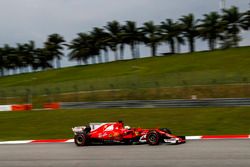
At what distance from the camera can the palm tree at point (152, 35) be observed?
79125 millimetres

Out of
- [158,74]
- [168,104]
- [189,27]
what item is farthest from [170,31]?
[168,104]

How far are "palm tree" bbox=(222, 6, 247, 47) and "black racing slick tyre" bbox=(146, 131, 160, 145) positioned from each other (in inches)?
2383

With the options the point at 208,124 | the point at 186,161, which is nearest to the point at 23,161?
the point at 186,161

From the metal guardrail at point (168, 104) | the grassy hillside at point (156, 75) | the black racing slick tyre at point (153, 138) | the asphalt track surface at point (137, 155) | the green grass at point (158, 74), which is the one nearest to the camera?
the asphalt track surface at point (137, 155)

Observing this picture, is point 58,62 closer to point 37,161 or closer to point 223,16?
point 223,16

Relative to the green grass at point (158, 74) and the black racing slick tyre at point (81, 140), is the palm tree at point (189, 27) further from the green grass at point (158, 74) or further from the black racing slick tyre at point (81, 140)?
the black racing slick tyre at point (81, 140)

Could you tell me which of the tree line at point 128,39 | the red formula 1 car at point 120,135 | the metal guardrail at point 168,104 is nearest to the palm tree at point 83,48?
the tree line at point 128,39

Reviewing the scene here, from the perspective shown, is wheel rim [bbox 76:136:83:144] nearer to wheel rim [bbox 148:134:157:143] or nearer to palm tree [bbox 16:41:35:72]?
wheel rim [bbox 148:134:157:143]

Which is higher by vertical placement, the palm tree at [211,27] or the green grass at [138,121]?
the palm tree at [211,27]

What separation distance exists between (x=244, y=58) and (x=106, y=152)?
46275 mm

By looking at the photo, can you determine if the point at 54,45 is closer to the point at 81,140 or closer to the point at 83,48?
the point at 83,48

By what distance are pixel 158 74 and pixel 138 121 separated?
105ft

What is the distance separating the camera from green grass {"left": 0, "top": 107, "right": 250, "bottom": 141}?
59.2 feet

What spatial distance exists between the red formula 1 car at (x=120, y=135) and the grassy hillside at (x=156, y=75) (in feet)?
61.8
